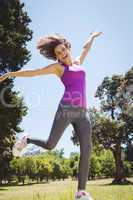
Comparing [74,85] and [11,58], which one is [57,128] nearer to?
[74,85]

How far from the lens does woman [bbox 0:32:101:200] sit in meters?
5.64

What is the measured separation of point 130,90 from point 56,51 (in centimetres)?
4593

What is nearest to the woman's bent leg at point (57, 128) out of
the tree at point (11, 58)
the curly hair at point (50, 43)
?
the curly hair at point (50, 43)

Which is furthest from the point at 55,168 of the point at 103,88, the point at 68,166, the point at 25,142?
the point at 25,142

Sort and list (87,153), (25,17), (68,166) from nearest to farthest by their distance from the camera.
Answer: (87,153) → (25,17) → (68,166)

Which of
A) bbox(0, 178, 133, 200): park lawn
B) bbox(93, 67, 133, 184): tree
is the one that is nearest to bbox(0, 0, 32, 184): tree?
bbox(0, 178, 133, 200): park lawn

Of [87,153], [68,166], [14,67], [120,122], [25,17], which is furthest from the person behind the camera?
[68,166]

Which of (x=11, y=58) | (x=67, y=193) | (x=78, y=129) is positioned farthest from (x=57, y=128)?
(x=11, y=58)

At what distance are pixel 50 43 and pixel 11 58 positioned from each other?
22.2 m

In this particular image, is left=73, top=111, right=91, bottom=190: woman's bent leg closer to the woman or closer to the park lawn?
the woman

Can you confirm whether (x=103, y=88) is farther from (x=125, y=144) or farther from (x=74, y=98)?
(x=74, y=98)

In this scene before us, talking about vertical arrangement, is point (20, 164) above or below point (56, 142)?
above

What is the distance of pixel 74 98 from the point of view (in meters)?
5.72

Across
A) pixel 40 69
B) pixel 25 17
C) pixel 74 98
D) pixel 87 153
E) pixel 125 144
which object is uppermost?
pixel 25 17
